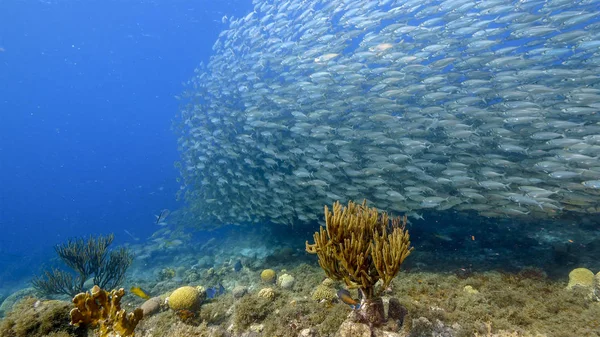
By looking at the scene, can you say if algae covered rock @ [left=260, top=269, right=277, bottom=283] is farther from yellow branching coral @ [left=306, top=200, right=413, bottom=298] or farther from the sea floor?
yellow branching coral @ [left=306, top=200, right=413, bottom=298]

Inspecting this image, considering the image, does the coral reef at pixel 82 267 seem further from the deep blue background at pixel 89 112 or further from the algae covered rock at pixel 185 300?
the deep blue background at pixel 89 112

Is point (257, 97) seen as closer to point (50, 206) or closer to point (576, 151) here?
point (576, 151)

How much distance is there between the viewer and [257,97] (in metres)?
14.2

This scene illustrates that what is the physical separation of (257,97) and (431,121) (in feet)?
25.6

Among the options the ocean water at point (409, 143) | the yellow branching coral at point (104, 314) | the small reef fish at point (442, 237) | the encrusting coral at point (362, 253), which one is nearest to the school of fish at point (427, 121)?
the ocean water at point (409, 143)

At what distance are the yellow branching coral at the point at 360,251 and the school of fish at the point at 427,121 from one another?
19.6 feet

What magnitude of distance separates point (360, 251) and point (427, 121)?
872cm

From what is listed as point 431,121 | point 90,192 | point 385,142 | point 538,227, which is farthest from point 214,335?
point 90,192

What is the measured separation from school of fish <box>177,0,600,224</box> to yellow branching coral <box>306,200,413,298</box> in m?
5.97

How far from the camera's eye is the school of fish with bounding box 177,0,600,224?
8.75m

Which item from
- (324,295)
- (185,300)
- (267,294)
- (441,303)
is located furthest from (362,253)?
(185,300)

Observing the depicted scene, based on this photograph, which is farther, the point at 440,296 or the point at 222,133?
the point at 222,133

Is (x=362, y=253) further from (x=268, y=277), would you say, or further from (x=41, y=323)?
(x=268, y=277)

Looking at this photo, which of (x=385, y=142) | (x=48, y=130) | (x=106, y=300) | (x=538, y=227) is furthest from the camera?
(x=48, y=130)
